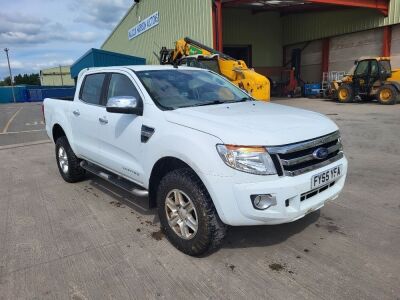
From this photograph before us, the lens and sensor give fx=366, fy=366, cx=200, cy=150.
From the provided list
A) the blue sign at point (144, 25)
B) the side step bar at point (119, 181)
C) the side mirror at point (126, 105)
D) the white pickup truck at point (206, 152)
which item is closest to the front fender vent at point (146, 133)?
the white pickup truck at point (206, 152)

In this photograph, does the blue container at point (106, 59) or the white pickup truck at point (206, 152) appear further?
the blue container at point (106, 59)

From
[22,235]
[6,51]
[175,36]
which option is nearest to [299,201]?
[22,235]

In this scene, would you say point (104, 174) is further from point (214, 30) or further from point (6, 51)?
point (6, 51)

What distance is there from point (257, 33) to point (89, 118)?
27.1 metres

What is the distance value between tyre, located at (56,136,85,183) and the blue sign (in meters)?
23.2

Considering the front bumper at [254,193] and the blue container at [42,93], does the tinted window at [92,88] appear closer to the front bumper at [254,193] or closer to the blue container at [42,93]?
the front bumper at [254,193]

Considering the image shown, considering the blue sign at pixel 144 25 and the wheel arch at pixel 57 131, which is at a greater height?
the blue sign at pixel 144 25

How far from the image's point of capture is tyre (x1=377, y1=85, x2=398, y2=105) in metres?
17.0

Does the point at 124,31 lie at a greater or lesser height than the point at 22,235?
→ greater

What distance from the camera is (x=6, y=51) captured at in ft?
235

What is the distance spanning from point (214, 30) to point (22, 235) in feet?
57.4

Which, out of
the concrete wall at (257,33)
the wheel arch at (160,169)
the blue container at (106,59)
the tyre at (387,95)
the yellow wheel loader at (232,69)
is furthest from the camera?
the blue container at (106,59)

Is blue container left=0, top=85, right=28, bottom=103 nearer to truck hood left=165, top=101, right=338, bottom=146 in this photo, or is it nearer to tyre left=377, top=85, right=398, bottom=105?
tyre left=377, top=85, right=398, bottom=105

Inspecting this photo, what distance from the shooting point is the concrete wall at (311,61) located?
27250 millimetres
